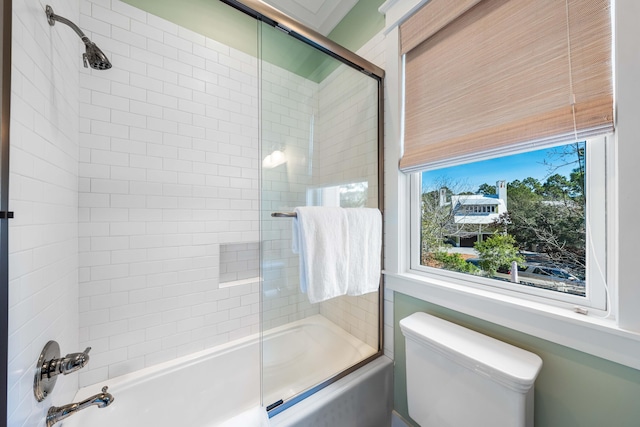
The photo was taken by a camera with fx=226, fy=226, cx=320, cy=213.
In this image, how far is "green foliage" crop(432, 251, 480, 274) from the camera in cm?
112

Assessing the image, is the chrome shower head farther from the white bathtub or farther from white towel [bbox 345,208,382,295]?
the white bathtub

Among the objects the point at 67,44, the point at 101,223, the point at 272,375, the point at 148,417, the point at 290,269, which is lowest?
the point at 148,417

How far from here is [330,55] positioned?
49.1 inches

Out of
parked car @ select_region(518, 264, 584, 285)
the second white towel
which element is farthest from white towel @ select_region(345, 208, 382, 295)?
parked car @ select_region(518, 264, 584, 285)

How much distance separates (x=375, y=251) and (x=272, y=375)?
2.61 ft

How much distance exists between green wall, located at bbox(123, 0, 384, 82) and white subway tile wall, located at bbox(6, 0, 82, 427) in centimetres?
55

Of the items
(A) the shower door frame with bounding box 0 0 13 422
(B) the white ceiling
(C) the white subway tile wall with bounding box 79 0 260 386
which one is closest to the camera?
(A) the shower door frame with bounding box 0 0 13 422

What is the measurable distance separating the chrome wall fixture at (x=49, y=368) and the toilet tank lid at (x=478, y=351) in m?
1.33

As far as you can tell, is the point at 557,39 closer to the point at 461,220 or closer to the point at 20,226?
the point at 461,220

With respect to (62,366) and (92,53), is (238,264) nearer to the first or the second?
(62,366)

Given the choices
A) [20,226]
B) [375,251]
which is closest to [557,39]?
[375,251]

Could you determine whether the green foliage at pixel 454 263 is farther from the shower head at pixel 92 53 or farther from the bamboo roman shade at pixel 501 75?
the shower head at pixel 92 53

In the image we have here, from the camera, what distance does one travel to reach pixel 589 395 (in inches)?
29.1

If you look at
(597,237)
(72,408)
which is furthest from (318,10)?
(72,408)
